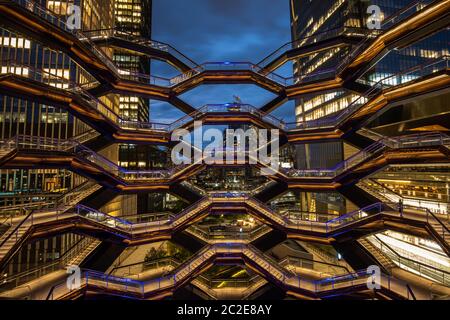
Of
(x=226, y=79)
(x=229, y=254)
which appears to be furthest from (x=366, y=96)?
(x=229, y=254)

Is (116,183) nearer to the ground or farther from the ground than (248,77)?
nearer to the ground

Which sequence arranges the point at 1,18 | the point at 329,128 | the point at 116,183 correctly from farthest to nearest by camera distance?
the point at 329,128 < the point at 116,183 < the point at 1,18

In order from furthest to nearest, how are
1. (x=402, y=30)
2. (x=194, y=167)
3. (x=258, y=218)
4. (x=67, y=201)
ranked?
(x=258, y=218)
(x=194, y=167)
(x=67, y=201)
(x=402, y=30)

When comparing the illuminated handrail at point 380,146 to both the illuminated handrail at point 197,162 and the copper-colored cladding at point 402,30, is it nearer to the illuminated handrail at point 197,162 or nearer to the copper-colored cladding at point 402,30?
the illuminated handrail at point 197,162

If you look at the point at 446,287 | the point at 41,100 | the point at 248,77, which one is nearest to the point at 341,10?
the point at 248,77

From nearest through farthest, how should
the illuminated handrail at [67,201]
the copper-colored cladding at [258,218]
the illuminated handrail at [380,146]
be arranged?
the copper-colored cladding at [258,218] → the illuminated handrail at [380,146] → the illuminated handrail at [67,201]

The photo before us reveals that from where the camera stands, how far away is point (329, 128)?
58.2 ft

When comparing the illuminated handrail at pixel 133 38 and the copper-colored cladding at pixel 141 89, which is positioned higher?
the illuminated handrail at pixel 133 38

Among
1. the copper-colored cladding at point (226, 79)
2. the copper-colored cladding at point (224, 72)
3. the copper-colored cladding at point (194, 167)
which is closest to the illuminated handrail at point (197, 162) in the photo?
the copper-colored cladding at point (194, 167)

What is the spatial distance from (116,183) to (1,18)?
10119 millimetres

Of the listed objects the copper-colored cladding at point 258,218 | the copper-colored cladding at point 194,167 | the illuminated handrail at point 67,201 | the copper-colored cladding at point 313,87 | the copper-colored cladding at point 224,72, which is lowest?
the copper-colored cladding at point 258,218

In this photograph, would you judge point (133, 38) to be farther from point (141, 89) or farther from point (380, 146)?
point (380, 146)
